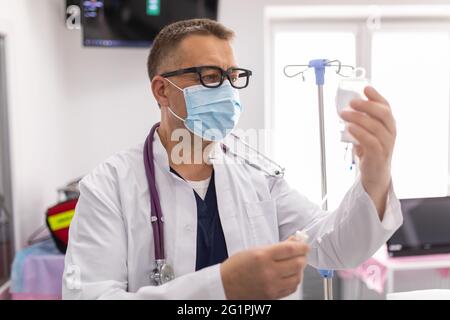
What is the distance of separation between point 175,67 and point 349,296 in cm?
112

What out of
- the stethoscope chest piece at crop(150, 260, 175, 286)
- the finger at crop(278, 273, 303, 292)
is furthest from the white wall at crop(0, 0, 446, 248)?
the finger at crop(278, 273, 303, 292)

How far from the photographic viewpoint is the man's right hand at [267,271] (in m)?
0.65

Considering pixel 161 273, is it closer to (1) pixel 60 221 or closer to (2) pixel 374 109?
(2) pixel 374 109

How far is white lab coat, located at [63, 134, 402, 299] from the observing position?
0.83 m

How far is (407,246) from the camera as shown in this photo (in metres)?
1.59

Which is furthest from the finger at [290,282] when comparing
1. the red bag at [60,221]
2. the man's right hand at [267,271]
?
the red bag at [60,221]

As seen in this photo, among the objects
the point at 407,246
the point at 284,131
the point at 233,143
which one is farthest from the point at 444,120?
the point at 233,143

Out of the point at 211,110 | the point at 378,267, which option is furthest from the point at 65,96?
the point at 378,267

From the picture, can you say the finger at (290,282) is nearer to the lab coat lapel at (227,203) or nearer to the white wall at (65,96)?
the lab coat lapel at (227,203)

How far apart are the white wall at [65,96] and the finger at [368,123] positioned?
3.45 ft

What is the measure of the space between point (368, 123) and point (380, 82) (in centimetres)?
126

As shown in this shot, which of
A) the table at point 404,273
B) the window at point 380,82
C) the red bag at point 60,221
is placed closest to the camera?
the table at point 404,273

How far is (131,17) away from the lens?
2.13 meters

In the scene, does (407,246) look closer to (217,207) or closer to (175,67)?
(217,207)
